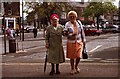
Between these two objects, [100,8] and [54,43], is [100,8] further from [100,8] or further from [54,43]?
[54,43]

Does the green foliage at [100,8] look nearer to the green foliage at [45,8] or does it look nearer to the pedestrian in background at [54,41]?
the green foliage at [45,8]

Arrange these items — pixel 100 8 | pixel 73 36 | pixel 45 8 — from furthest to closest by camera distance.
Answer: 1. pixel 100 8
2. pixel 45 8
3. pixel 73 36

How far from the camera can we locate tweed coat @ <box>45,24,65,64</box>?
984cm

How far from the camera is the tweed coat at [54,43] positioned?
9.84 metres

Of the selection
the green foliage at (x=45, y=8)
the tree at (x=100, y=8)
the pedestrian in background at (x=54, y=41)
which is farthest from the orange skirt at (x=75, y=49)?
the tree at (x=100, y=8)

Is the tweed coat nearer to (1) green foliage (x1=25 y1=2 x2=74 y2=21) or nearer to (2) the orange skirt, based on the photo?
(2) the orange skirt

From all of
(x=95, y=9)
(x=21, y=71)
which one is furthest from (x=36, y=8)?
(x=21, y=71)

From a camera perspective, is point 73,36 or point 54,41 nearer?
point 73,36

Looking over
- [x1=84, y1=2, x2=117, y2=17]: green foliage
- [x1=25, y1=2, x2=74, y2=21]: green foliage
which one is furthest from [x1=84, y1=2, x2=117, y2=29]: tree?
[x1=25, y1=2, x2=74, y2=21]: green foliage

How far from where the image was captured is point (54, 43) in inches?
389

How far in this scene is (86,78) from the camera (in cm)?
912

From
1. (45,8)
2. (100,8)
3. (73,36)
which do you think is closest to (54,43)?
(73,36)

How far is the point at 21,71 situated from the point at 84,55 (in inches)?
74.6

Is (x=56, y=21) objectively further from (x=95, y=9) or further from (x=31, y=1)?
(x=95, y=9)
